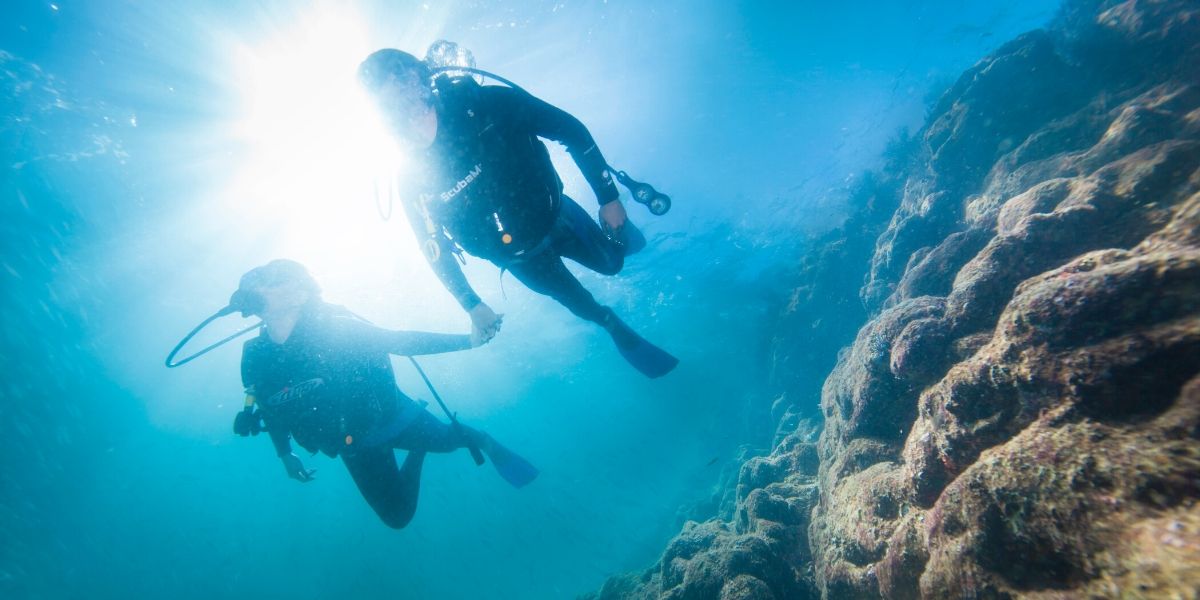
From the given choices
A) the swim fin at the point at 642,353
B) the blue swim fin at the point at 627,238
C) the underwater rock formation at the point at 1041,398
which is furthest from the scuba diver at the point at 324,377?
the underwater rock formation at the point at 1041,398

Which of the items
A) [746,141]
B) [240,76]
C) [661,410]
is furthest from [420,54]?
[661,410]

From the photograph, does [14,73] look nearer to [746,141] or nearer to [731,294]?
[746,141]

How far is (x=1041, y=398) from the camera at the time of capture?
2309 mm

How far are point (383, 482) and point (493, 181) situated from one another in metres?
4.08

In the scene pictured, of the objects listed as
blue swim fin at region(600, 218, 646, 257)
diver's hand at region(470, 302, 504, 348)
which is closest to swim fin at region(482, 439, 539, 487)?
diver's hand at region(470, 302, 504, 348)

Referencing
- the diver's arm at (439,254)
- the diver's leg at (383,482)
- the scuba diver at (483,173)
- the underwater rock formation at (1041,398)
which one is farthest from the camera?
the diver's leg at (383,482)

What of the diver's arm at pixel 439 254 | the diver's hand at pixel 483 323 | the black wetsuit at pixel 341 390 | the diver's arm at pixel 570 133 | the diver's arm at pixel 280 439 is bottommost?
the diver's arm at pixel 280 439

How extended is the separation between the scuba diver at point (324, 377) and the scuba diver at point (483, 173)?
1.21 m

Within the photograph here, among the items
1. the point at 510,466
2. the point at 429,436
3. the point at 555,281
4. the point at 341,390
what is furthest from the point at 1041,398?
the point at 341,390

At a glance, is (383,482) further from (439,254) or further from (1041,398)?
(1041,398)

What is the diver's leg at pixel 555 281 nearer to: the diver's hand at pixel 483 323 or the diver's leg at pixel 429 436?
the diver's hand at pixel 483 323

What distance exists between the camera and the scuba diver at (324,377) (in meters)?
4.94

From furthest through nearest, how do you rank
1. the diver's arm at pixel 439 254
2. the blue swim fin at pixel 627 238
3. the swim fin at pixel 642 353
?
the swim fin at pixel 642 353, the blue swim fin at pixel 627 238, the diver's arm at pixel 439 254

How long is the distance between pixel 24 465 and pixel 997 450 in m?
36.5
